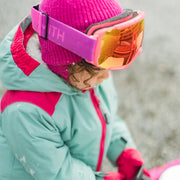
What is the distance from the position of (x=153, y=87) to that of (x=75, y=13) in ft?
5.74

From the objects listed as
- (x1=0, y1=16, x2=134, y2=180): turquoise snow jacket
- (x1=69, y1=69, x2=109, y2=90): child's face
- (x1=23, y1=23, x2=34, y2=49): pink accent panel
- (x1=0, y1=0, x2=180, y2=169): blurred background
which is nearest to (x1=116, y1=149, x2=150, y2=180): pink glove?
(x1=0, y1=16, x2=134, y2=180): turquoise snow jacket

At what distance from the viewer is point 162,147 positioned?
1919mm

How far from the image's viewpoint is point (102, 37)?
0.80m

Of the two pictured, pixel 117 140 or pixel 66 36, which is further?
pixel 117 140

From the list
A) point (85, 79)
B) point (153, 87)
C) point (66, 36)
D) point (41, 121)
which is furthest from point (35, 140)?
point (153, 87)

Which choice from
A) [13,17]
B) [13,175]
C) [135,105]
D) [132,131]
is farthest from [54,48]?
[135,105]

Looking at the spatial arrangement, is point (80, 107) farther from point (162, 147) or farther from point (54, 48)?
point (162, 147)

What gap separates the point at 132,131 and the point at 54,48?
1.33 metres

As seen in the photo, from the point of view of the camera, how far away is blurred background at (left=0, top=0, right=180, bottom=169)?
5.92ft

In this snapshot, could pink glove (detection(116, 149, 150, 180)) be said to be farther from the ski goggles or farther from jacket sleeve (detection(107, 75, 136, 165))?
the ski goggles

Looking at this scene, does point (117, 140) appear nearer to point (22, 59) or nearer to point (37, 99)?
point (37, 99)

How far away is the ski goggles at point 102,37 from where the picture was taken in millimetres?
806

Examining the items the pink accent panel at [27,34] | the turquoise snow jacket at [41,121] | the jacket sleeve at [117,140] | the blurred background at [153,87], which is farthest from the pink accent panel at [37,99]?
the blurred background at [153,87]

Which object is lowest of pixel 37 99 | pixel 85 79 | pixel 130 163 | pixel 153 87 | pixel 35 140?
pixel 153 87
